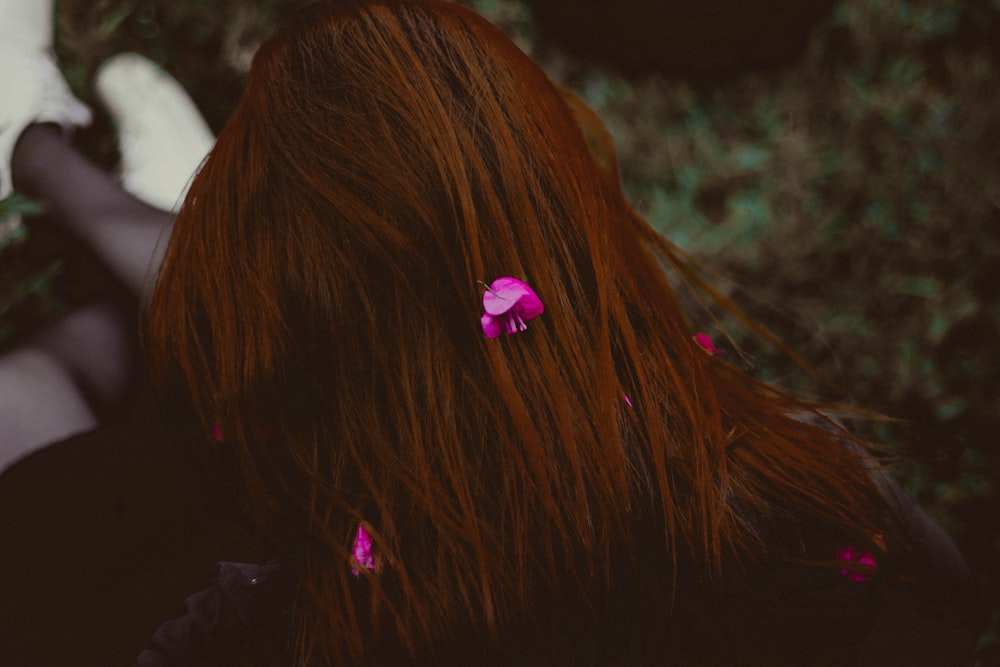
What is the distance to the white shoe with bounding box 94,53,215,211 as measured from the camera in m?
1.59

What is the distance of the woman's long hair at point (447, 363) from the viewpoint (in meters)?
0.70

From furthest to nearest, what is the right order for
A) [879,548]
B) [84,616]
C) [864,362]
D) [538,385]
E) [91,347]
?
[864,362]
[91,347]
[84,616]
[879,548]
[538,385]

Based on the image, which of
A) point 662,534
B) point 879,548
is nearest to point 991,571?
point 879,548

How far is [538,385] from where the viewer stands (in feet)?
2.26

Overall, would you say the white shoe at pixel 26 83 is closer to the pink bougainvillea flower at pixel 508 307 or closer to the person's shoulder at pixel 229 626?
the person's shoulder at pixel 229 626

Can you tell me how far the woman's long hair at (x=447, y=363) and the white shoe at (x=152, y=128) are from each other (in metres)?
0.94

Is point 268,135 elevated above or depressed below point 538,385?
above

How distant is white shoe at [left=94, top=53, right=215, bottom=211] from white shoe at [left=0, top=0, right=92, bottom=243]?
10 centimetres

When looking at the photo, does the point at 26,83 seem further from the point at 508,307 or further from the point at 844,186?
the point at 844,186

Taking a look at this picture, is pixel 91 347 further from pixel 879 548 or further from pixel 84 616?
pixel 879 548

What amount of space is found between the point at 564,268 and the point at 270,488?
428 mm

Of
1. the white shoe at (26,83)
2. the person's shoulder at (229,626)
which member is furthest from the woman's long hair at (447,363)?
the white shoe at (26,83)

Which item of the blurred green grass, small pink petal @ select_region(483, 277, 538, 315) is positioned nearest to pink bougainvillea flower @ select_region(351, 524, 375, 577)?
small pink petal @ select_region(483, 277, 538, 315)

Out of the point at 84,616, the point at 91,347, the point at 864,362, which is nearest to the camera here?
the point at 84,616
